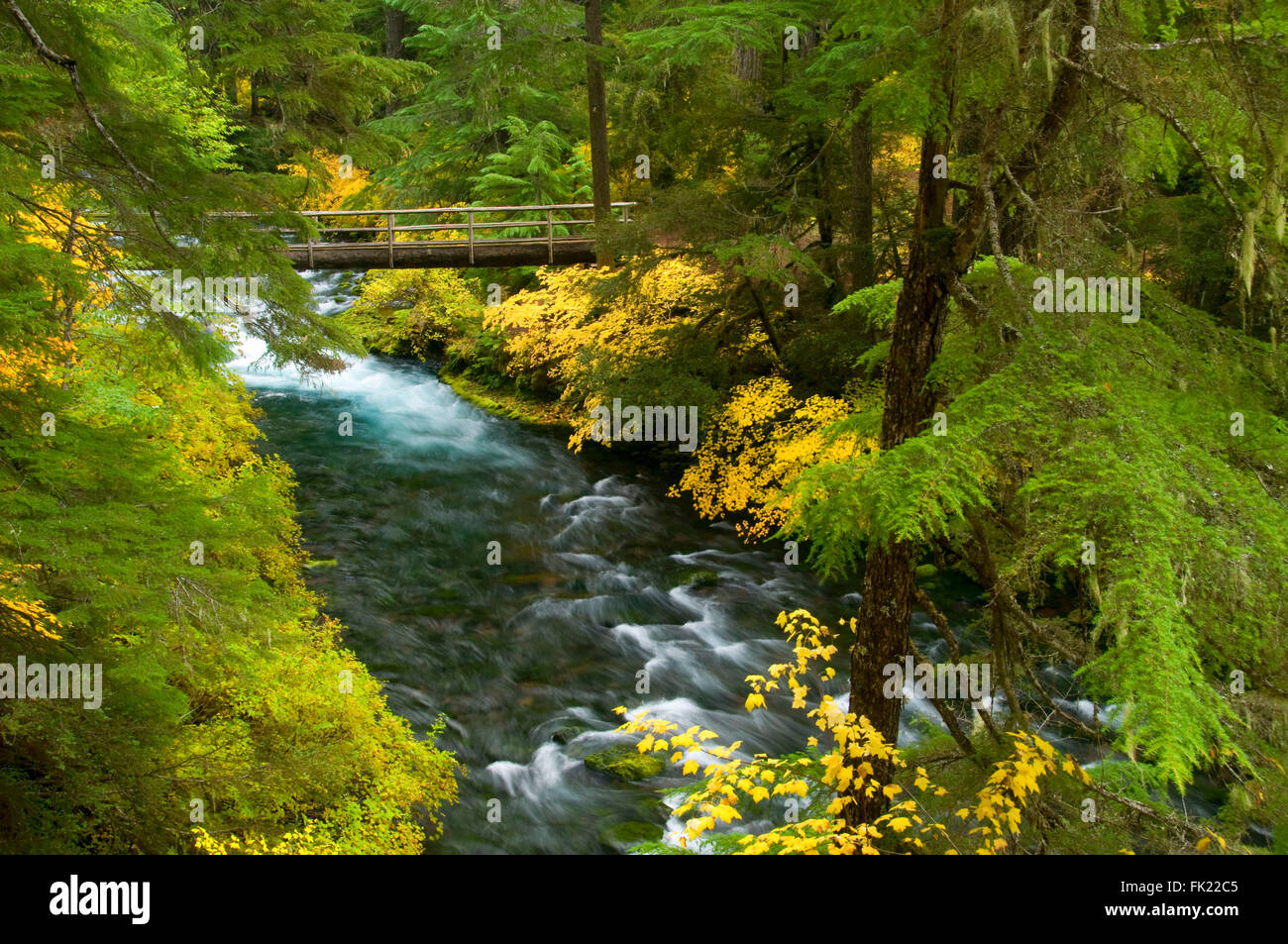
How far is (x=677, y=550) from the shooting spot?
535 inches

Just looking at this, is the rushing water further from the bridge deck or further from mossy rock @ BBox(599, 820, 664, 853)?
the bridge deck

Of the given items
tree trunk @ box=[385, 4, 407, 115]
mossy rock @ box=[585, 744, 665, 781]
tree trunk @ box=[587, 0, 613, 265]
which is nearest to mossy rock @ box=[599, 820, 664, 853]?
mossy rock @ box=[585, 744, 665, 781]

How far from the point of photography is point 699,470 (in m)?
14.4

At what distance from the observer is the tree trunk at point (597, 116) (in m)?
15.0

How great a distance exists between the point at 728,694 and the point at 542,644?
8.04 feet

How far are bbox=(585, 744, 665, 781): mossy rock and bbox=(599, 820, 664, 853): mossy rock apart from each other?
2.26 feet

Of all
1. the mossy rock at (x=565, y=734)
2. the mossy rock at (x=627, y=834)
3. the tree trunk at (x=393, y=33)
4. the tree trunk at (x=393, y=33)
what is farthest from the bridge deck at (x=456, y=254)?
the tree trunk at (x=393, y=33)

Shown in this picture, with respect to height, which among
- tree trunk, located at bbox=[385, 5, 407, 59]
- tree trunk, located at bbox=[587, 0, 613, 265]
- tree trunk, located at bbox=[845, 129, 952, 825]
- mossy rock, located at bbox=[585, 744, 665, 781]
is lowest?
mossy rock, located at bbox=[585, 744, 665, 781]

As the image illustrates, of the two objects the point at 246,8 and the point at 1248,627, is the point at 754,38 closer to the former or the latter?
the point at 246,8

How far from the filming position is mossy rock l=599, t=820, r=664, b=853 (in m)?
7.78

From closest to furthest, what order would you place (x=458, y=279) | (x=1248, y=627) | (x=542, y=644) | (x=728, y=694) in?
(x=1248, y=627) < (x=728, y=694) < (x=542, y=644) < (x=458, y=279)

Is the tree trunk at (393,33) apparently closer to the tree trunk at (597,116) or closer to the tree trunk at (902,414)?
the tree trunk at (597,116)
